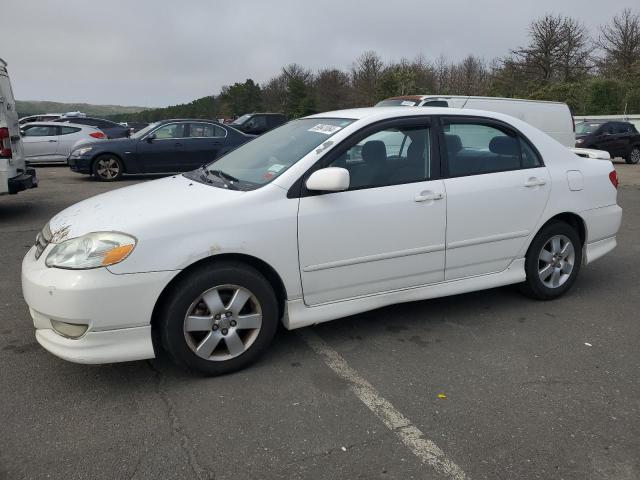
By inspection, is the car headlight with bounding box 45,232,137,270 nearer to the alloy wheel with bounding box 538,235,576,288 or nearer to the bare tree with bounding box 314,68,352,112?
the alloy wheel with bounding box 538,235,576,288

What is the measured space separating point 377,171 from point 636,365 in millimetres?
2065

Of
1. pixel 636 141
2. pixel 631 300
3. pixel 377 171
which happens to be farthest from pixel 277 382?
pixel 636 141

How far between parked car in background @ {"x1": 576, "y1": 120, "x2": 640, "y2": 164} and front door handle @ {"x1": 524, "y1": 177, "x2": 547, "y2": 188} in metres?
14.7

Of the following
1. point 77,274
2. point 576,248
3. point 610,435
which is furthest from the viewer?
point 576,248

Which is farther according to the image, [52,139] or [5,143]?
[52,139]

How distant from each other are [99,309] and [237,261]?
0.81 meters

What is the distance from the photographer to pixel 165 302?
3119 mm

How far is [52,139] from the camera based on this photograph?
16219mm

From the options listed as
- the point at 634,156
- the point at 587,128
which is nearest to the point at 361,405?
the point at 587,128

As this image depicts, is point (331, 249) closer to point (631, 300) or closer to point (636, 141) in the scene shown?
point (631, 300)

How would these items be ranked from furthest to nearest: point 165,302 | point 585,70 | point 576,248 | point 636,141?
point 585,70 < point 636,141 < point 576,248 < point 165,302

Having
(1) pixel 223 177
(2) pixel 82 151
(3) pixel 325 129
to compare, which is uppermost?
(3) pixel 325 129

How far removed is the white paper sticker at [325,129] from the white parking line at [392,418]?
148cm

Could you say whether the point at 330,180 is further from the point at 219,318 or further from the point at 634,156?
the point at 634,156
